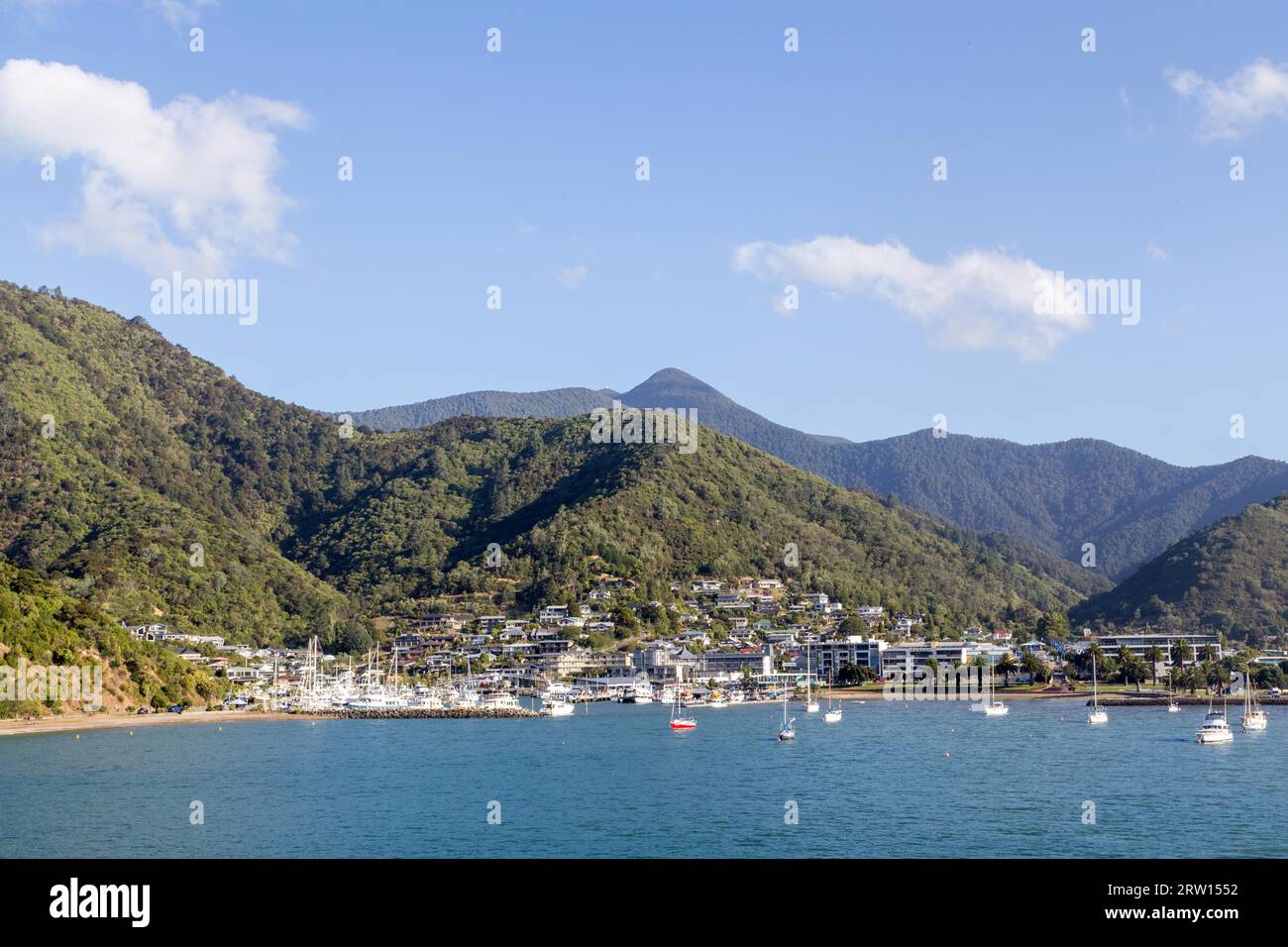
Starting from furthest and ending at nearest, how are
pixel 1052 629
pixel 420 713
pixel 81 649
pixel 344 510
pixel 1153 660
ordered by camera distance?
pixel 344 510
pixel 1052 629
pixel 1153 660
pixel 420 713
pixel 81 649

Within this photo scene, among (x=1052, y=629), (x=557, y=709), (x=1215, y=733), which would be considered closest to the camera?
(x=1215, y=733)

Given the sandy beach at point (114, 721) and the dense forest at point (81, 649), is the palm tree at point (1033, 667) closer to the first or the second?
the sandy beach at point (114, 721)

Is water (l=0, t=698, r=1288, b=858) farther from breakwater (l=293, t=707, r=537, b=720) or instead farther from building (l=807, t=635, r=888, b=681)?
building (l=807, t=635, r=888, b=681)

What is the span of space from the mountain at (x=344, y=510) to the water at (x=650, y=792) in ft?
148

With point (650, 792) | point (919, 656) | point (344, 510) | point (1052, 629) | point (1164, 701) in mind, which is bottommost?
point (1164, 701)

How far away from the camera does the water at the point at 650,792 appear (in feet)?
101

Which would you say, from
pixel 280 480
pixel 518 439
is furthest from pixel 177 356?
pixel 518 439

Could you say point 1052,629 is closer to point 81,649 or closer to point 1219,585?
point 1219,585

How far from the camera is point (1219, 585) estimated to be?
13012cm

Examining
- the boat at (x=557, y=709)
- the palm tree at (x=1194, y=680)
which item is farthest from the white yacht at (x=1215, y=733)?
the boat at (x=557, y=709)

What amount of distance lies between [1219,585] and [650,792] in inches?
4199

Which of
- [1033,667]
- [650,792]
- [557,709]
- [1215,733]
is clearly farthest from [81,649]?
[1033,667]

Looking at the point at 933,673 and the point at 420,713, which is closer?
the point at 420,713
